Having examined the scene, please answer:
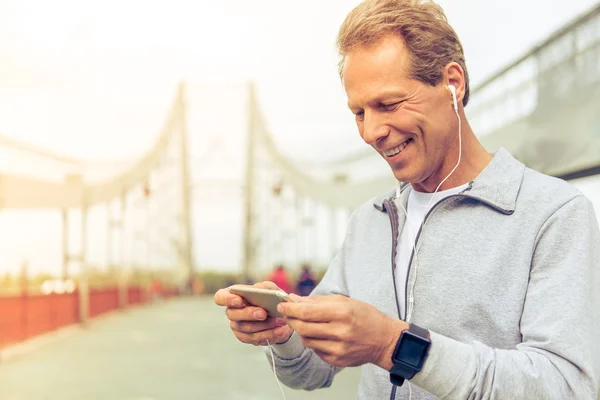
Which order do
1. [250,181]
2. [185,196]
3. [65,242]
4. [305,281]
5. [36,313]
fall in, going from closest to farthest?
1. [305,281]
2. [36,313]
3. [65,242]
4. [185,196]
5. [250,181]

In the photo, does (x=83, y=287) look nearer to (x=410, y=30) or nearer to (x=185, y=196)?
(x=410, y=30)

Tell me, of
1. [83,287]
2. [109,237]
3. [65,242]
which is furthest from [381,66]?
[109,237]

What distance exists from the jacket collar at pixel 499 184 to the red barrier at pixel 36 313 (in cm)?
553

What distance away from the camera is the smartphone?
0.84 metres

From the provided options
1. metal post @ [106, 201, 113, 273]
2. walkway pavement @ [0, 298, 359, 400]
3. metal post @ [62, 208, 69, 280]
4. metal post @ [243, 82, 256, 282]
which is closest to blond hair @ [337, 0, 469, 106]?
walkway pavement @ [0, 298, 359, 400]

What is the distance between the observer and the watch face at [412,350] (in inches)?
29.5

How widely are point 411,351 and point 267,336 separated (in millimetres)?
307

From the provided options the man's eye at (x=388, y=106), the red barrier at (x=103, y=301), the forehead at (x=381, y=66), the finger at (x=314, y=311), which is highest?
the forehead at (x=381, y=66)

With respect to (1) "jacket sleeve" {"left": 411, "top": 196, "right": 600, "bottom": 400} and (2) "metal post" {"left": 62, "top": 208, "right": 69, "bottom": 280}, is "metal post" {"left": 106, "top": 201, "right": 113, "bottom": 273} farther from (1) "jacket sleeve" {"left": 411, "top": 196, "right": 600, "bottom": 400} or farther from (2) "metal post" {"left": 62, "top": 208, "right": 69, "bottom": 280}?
(1) "jacket sleeve" {"left": 411, "top": 196, "right": 600, "bottom": 400}

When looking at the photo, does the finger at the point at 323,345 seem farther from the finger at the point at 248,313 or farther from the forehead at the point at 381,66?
the forehead at the point at 381,66

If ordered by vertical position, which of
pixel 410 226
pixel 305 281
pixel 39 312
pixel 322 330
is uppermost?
pixel 410 226

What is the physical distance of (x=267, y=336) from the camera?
3.27 ft

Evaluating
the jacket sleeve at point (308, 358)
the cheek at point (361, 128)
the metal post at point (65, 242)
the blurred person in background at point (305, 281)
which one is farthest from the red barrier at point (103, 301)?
the cheek at point (361, 128)

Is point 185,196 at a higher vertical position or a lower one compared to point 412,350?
higher
